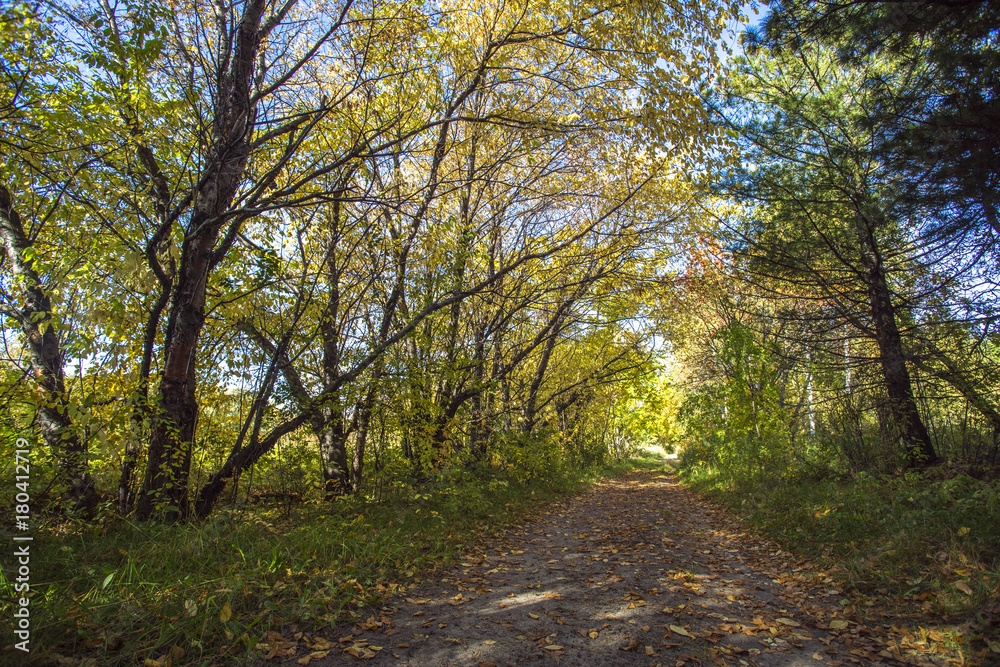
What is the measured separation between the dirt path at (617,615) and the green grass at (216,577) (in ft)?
1.32

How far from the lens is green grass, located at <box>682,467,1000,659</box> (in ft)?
10.9

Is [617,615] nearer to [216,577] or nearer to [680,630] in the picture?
[680,630]

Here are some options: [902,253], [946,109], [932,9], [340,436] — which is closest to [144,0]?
[340,436]

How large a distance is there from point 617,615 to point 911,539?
116 inches

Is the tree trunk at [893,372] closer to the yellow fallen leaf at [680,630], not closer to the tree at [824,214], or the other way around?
the tree at [824,214]

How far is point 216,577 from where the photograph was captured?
12.0 feet

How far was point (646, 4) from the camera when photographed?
583cm

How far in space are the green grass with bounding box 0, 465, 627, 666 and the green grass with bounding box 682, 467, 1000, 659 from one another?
3.95 metres

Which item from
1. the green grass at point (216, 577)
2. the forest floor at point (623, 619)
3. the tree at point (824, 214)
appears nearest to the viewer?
the green grass at point (216, 577)

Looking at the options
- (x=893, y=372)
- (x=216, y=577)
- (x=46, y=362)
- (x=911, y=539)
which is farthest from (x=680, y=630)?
(x=46, y=362)

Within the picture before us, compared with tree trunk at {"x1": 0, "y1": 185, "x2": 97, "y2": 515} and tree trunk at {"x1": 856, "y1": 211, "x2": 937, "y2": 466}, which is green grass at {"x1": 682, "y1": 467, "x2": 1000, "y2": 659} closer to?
tree trunk at {"x1": 856, "y1": 211, "x2": 937, "y2": 466}

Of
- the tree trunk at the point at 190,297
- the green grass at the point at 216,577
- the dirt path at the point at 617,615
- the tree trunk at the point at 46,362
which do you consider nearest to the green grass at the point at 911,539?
the dirt path at the point at 617,615

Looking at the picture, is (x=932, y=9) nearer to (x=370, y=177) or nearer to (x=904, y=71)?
(x=904, y=71)

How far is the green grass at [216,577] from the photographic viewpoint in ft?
9.31
